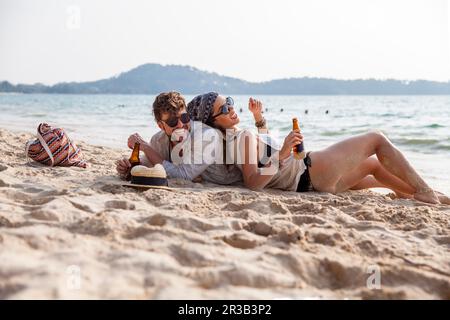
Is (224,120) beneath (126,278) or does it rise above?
above

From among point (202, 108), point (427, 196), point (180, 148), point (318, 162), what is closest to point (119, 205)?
point (180, 148)

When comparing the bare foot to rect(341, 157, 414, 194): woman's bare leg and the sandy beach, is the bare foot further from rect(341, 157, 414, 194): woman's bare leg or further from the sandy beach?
the sandy beach

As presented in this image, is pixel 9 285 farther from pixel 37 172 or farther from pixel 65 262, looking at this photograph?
pixel 37 172

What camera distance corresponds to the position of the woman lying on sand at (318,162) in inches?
159

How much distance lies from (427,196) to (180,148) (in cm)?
217

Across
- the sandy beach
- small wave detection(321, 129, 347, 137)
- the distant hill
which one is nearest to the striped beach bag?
the sandy beach

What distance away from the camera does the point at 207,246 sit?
2.40m

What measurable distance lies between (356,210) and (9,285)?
2.45 m

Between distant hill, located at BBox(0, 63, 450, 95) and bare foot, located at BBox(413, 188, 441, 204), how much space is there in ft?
244

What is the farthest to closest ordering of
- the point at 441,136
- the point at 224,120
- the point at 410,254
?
1. the point at 441,136
2. the point at 224,120
3. the point at 410,254

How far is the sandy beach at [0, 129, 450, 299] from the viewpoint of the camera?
199cm

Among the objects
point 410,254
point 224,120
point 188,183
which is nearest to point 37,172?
point 188,183
